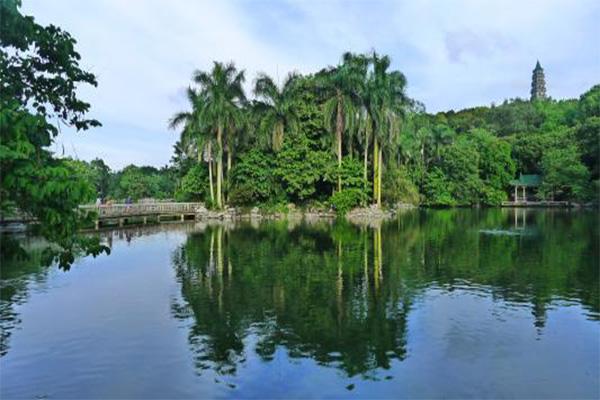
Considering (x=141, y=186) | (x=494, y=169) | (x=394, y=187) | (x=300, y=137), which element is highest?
(x=300, y=137)

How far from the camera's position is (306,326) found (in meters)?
11.9

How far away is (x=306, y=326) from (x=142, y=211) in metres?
32.2

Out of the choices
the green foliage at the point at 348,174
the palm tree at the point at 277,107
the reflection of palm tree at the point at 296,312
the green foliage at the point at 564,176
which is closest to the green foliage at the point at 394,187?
the green foliage at the point at 348,174

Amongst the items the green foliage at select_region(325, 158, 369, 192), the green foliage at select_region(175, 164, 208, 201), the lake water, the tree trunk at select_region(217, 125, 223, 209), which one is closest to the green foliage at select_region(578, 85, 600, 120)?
the green foliage at select_region(325, 158, 369, 192)

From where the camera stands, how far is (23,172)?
4613mm

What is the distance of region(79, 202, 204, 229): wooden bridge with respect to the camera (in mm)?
36625

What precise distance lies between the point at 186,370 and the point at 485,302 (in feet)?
28.4

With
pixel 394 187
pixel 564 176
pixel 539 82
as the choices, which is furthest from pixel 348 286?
pixel 539 82

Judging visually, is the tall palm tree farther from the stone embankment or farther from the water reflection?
the water reflection

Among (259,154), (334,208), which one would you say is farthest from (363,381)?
(259,154)

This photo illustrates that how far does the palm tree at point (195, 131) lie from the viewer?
49875 millimetres

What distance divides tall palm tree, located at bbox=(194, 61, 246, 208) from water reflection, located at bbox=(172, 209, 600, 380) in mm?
21308

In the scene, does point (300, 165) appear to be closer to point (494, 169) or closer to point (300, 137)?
point (300, 137)

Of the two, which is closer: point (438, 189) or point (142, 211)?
point (142, 211)
